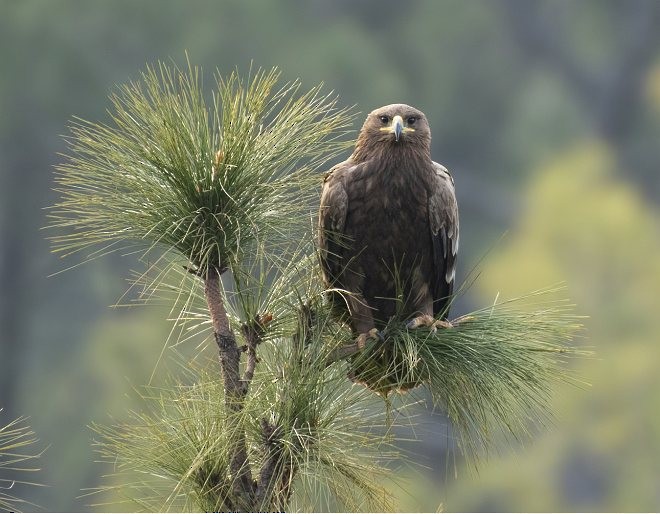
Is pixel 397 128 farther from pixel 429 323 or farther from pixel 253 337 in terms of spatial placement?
pixel 253 337

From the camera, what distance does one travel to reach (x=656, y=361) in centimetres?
1304

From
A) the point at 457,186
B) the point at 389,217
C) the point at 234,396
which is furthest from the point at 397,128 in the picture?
the point at 457,186

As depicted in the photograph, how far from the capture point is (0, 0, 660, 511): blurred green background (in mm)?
12773

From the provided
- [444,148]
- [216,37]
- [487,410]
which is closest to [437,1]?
[444,148]

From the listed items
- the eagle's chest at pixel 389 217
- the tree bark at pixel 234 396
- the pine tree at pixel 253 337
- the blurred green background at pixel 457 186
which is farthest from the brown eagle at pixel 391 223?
the blurred green background at pixel 457 186

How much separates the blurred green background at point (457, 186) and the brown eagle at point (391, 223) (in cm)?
737

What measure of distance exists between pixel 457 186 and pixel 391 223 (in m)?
10.7

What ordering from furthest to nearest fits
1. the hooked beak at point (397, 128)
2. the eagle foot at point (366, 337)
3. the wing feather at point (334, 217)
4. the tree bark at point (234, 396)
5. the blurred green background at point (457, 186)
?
1. the blurred green background at point (457, 186)
2. the hooked beak at point (397, 128)
3. the wing feather at point (334, 217)
4. the eagle foot at point (366, 337)
5. the tree bark at point (234, 396)

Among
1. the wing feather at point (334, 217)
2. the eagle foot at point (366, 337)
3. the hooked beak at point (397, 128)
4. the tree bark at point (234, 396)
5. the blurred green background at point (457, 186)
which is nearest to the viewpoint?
the tree bark at point (234, 396)

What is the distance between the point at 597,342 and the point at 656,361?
34.4 inches

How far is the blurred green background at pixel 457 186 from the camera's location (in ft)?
41.9

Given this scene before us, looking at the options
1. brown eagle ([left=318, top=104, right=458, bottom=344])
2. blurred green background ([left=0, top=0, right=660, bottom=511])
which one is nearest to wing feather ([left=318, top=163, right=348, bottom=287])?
brown eagle ([left=318, top=104, right=458, bottom=344])

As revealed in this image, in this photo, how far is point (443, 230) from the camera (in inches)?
153

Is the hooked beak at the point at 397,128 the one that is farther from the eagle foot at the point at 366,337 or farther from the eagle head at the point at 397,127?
the eagle foot at the point at 366,337
